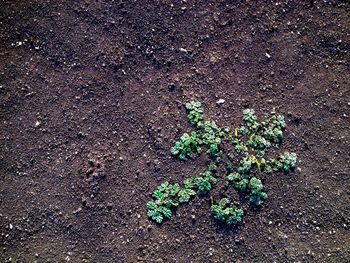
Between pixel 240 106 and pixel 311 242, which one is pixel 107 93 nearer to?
pixel 240 106

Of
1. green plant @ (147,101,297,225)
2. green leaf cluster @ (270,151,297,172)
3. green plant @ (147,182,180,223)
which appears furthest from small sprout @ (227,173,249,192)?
green plant @ (147,182,180,223)

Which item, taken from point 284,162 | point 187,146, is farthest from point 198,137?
point 284,162

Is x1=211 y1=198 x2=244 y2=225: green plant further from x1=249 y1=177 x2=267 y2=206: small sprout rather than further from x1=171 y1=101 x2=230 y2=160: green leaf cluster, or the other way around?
x1=171 y1=101 x2=230 y2=160: green leaf cluster

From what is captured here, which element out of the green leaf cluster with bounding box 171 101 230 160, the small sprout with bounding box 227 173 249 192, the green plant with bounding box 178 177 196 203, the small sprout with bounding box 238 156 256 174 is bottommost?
the green plant with bounding box 178 177 196 203

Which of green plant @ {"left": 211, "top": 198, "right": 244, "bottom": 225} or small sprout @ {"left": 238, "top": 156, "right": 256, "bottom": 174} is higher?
small sprout @ {"left": 238, "top": 156, "right": 256, "bottom": 174}

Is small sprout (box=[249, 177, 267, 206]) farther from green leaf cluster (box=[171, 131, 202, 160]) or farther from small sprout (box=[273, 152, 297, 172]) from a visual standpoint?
green leaf cluster (box=[171, 131, 202, 160])

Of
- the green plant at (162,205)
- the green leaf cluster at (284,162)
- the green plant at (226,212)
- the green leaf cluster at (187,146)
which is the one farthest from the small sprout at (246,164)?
the green plant at (162,205)

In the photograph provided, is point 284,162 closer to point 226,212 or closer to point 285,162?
point 285,162
